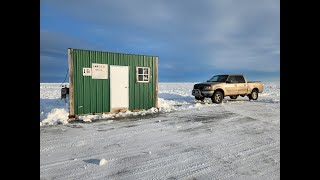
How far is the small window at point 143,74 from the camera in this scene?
15.1 meters

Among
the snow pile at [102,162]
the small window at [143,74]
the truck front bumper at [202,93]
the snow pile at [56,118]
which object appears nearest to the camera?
the snow pile at [102,162]

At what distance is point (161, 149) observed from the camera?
6.81m

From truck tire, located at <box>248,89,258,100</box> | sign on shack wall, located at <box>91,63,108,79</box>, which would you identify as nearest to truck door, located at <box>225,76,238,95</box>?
truck tire, located at <box>248,89,258,100</box>

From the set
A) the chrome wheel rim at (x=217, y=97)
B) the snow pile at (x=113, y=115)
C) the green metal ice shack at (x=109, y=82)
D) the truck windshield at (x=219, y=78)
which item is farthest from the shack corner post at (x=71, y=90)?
the truck windshield at (x=219, y=78)

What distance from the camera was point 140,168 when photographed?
5348mm

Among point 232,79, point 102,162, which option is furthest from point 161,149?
point 232,79

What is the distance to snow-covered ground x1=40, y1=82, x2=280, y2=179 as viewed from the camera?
16.8 feet

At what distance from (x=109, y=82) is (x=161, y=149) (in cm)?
781

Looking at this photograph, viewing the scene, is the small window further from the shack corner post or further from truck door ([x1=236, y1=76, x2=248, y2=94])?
truck door ([x1=236, y1=76, x2=248, y2=94])

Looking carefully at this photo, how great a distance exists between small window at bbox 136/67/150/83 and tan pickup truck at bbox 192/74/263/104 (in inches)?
199

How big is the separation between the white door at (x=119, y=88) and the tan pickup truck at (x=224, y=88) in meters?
6.45

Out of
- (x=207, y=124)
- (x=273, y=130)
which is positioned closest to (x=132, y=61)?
(x=207, y=124)

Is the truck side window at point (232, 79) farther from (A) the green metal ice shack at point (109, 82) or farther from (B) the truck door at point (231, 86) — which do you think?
(A) the green metal ice shack at point (109, 82)
